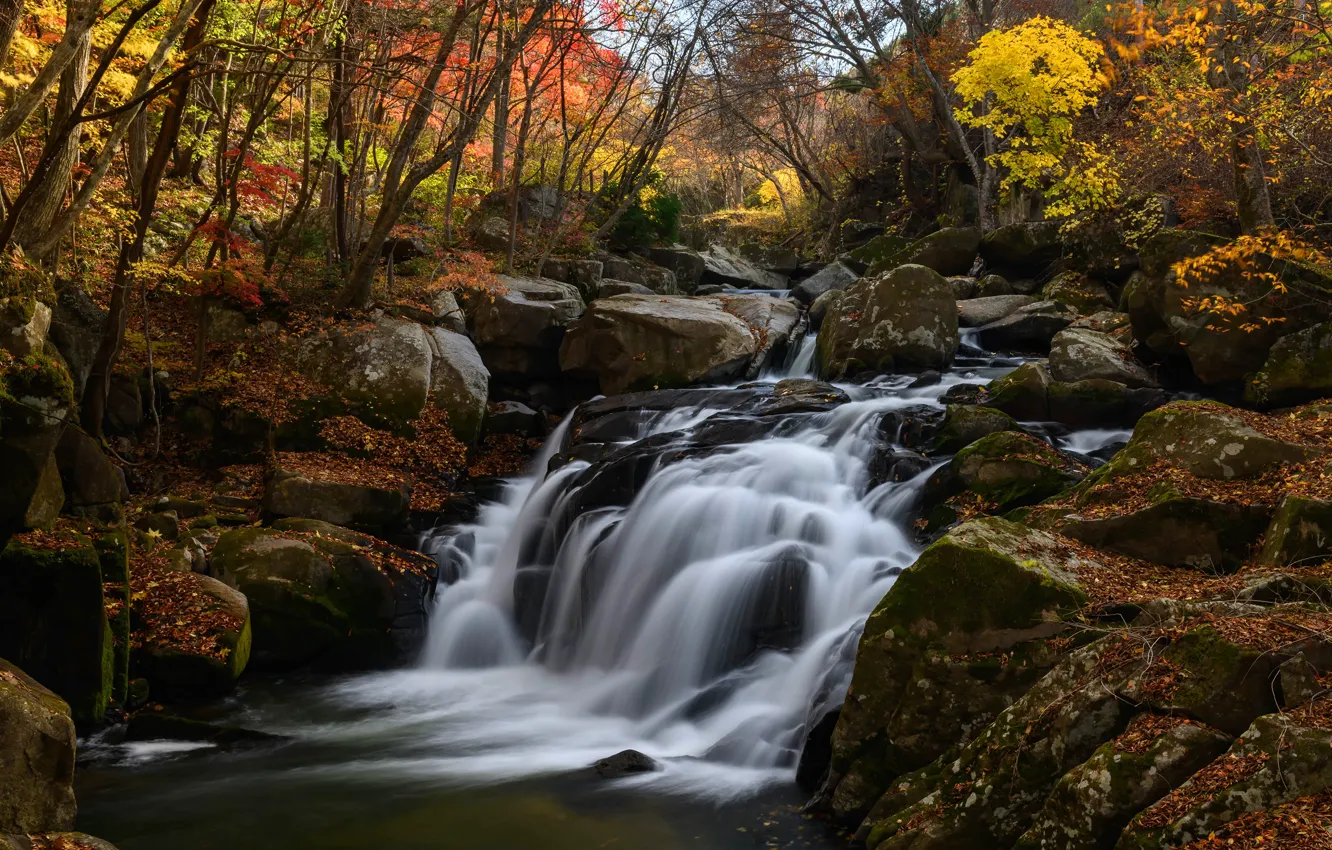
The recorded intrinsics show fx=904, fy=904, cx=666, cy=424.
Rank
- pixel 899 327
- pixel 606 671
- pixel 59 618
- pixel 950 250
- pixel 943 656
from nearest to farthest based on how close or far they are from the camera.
Result: pixel 943 656 < pixel 59 618 < pixel 606 671 < pixel 899 327 < pixel 950 250

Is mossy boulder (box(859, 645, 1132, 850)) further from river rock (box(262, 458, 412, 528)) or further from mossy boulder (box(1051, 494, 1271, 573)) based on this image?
river rock (box(262, 458, 412, 528))

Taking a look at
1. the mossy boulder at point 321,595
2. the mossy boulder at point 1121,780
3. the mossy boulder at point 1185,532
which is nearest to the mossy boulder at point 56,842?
the mossy boulder at point 321,595

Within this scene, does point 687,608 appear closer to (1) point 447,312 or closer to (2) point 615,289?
(1) point 447,312

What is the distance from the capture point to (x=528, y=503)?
10734 mm

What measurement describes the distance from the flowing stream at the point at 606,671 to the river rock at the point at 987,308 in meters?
3.84

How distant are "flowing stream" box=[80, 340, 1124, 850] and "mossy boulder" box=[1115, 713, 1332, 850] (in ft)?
8.07

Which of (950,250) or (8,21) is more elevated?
(8,21)

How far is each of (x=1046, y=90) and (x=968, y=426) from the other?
A: 9.21 meters

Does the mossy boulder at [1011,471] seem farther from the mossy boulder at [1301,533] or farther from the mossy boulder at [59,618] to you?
the mossy boulder at [59,618]

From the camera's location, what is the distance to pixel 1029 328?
14.0 metres


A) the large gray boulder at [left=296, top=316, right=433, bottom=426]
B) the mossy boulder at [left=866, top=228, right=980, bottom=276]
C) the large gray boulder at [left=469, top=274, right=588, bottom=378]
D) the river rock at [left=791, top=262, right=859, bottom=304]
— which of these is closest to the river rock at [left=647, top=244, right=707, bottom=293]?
the river rock at [left=791, top=262, right=859, bottom=304]

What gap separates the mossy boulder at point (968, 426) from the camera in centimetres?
952

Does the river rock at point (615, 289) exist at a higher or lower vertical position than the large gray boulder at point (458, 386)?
higher

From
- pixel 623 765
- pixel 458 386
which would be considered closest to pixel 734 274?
pixel 458 386
